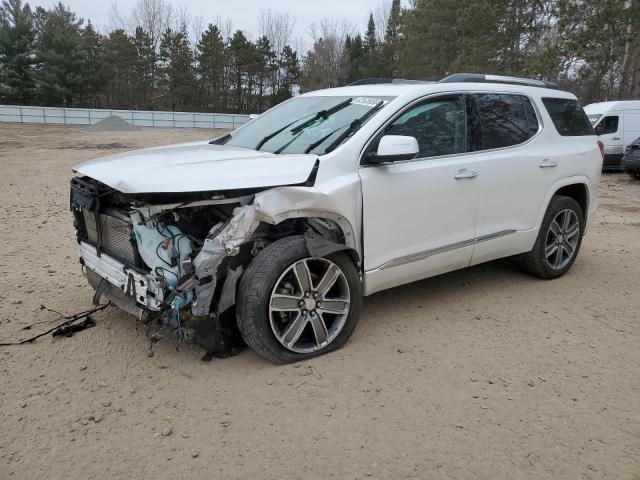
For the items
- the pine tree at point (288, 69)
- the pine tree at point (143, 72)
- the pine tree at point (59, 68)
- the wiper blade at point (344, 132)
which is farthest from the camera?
the pine tree at point (288, 69)

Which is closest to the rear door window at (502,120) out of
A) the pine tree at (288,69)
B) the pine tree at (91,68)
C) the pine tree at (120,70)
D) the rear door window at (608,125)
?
the rear door window at (608,125)

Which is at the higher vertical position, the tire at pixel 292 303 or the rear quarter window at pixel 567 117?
the rear quarter window at pixel 567 117

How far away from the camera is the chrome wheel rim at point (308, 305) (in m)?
3.65

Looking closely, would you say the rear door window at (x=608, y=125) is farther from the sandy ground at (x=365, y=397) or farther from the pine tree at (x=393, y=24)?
the pine tree at (x=393, y=24)

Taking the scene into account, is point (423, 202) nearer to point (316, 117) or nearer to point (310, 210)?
point (310, 210)

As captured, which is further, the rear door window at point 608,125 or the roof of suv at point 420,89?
the rear door window at point 608,125

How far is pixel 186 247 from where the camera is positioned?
11.7ft

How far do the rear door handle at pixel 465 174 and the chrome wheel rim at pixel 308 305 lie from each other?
1.31 metres

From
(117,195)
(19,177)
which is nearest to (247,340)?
(117,195)

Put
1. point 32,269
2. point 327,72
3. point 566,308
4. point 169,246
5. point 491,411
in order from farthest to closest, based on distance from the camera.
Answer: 1. point 327,72
2. point 32,269
3. point 566,308
4. point 169,246
5. point 491,411

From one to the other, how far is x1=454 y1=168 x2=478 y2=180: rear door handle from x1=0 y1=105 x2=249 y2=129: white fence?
31323 mm

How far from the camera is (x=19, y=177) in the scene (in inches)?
488

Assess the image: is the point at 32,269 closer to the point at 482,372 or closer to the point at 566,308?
the point at 482,372

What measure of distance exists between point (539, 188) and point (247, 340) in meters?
3.14
